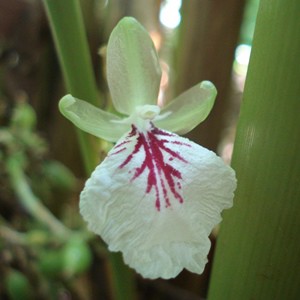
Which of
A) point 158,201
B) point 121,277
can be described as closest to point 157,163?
point 158,201

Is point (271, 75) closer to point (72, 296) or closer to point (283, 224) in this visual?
point (283, 224)

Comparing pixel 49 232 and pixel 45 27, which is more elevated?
pixel 45 27

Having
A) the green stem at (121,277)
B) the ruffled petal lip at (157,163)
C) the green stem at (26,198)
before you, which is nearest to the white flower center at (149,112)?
the ruffled petal lip at (157,163)

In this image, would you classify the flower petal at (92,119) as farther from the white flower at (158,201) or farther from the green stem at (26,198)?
the green stem at (26,198)

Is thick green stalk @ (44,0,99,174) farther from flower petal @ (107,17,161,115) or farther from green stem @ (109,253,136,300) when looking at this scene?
green stem @ (109,253,136,300)

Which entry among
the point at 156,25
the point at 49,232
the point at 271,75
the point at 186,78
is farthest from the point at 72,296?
the point at 271,75

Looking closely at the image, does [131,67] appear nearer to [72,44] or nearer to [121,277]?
[72,44]
